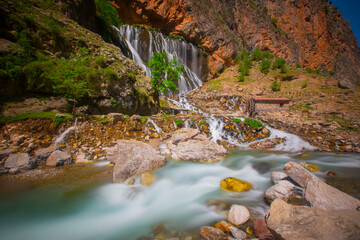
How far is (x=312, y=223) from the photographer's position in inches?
79.2

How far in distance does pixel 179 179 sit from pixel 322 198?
3.84 m

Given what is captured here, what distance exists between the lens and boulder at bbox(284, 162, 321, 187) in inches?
147

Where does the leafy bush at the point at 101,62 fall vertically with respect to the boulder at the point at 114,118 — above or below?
above

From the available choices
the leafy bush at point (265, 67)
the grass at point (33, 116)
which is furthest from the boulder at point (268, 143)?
the leafy bush at point (265, 67)

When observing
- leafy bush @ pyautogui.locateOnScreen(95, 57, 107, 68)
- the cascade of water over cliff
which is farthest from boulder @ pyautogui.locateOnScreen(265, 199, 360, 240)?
the cascade of water over cliff

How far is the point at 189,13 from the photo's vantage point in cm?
3269

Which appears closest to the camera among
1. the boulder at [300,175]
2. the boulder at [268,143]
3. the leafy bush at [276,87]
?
the boulder at [300,175]

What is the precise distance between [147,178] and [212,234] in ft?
9.12

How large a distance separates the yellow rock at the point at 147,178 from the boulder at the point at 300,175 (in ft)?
14.2

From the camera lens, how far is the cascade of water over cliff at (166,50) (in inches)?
1025

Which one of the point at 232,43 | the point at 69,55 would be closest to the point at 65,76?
the point at 69,55

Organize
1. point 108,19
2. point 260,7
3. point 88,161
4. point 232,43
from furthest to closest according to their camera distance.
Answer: point 260,7 < point 232,43 < point 108,19 < point 88,161

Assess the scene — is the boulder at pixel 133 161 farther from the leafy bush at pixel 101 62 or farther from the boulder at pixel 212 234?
the leafy bush at pixel 101 62

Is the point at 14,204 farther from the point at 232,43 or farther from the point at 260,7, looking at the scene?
the point at 260,7
